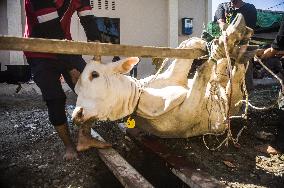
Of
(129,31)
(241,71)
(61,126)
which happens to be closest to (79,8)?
(61,126)

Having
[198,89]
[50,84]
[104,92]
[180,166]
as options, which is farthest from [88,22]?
[180,166]

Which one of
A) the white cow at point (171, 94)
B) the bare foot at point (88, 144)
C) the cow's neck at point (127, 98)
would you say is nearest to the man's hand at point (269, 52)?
the white cow at point (171, 94)

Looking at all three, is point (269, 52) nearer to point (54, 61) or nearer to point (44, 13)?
point (54, 61)

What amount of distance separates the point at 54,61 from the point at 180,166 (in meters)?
1.91

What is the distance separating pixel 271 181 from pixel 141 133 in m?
1.90

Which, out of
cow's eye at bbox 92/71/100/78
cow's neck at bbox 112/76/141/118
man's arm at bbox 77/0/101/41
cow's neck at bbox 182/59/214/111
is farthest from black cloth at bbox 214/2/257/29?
cow's eye at bbox 92/71/100/78

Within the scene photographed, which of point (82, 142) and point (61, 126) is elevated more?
point (61, 126)

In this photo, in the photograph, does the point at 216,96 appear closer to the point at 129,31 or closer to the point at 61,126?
the point at 61,126

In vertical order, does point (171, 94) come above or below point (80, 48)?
below

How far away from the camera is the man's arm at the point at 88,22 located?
364cm

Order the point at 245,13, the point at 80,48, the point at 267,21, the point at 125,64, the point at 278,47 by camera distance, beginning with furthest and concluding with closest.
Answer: the point at 267,21, the point at 245,13, the point at 278,47, the point at 125,64, the point at 80,48

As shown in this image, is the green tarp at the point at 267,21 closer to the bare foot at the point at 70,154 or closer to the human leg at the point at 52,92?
the human leg at the point at 52,92

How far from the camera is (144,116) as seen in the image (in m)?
3.47

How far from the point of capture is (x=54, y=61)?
11.5 ft
